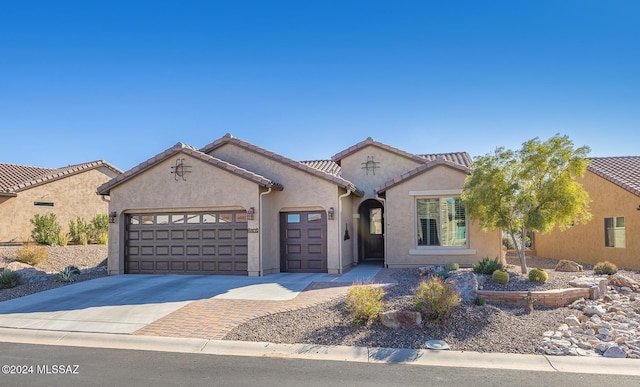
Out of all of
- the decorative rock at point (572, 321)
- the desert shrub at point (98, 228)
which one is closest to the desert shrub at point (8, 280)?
the desert shrub at point (98, 228)

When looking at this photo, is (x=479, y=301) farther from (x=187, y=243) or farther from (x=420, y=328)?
(x=187, y=243)

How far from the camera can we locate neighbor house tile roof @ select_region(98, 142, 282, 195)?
48.7 feet

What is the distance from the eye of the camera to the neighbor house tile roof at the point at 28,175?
2355cm

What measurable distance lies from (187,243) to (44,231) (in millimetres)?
11873

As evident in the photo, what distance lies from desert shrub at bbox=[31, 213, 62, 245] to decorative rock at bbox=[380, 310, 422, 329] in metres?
21.4

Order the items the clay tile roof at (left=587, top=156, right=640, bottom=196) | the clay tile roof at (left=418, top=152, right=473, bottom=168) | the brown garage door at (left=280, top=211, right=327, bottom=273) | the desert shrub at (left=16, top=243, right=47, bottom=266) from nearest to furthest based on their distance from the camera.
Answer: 1. the brown garage door at (left=280, top=211, right=327, bottom=273)
2. the clay tile roof at (left=587, top=156, right=640, bottom=196)
3. the desert shrub at (left=16, top=243, right=47, bottom=266)
4. the clay tile roof at (left=418, top=152, right=473, bottom=168)

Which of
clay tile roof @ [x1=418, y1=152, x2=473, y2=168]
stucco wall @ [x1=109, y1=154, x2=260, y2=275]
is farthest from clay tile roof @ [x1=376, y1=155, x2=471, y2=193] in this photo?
stucco wall @ [x1=109, y1=154, x2=260, y2=275]

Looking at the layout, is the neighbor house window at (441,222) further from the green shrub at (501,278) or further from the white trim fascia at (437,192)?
the green shrub at (501,278)

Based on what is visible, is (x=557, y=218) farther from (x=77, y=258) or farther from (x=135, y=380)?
(x=77, y=258)

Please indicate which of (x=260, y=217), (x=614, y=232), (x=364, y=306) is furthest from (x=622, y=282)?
(x=260, y=217)

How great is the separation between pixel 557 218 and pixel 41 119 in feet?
64.1

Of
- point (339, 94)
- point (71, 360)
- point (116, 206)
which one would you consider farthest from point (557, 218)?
point (116, 206)

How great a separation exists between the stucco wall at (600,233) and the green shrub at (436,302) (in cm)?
1201

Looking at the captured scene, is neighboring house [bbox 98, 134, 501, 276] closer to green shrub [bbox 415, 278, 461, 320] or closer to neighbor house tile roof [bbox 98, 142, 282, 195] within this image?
neighbor house tile roof [bbox 98, 142, 282, 195]
